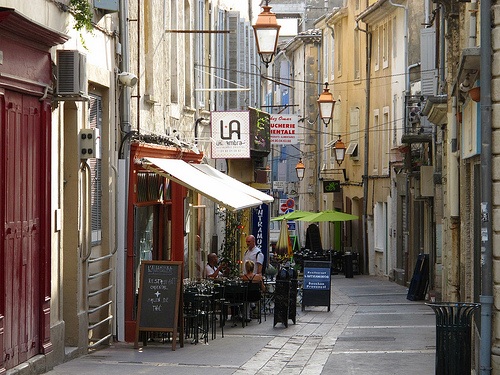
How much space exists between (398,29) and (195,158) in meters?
16.4

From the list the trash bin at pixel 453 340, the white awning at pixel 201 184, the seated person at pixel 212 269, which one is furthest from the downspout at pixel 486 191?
the seated person at pixel 212 269

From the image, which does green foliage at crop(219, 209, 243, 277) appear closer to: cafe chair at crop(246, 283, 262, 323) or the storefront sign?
cafe chair at crop(246, 283, 262, 323)

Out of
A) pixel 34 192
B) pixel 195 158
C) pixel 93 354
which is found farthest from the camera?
pixel 195 158

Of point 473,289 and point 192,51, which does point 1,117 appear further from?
point 192,51

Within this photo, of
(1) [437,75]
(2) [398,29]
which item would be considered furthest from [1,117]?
(2) [398,29]

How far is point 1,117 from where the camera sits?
28.4ft

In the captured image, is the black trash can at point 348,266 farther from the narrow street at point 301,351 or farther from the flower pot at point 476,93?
the flower pot at point 476,93

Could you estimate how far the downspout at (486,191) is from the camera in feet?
29.8

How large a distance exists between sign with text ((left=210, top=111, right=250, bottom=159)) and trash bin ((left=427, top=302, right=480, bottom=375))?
1071 cm

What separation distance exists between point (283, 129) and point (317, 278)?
9927 millimetres

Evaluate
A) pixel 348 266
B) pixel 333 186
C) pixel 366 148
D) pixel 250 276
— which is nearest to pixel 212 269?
pixel 250 276

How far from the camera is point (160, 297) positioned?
1247 centimetres

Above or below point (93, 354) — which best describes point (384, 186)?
above

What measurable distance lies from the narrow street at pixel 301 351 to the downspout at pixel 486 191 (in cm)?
187
